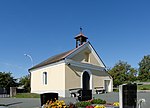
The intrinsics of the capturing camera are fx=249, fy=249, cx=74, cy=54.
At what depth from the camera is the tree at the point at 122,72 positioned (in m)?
65.2

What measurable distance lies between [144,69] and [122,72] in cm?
2559

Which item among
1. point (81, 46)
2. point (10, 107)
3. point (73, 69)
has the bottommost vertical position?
point (10, 107)

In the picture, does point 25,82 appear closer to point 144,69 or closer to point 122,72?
point 122,72

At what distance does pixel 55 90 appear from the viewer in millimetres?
32094

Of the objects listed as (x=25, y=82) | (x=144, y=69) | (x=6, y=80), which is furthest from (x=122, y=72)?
(x=6, y=80)

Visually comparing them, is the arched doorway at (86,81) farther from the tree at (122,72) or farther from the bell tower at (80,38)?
the tree at (122,72)

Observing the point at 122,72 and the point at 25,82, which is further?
the point at 122,72

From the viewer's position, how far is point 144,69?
89.2 metres

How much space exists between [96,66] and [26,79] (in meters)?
23.8

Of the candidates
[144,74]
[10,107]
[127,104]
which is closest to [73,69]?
[10,107]

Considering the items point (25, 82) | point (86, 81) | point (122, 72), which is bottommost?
point (25, 82)

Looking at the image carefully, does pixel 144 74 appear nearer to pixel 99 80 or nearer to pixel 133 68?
pixel 133 68

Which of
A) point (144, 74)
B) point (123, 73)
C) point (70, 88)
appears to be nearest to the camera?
point (70, 88)

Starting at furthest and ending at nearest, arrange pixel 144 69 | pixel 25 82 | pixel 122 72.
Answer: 1. pixel 144 69
2. pixel 122 72
3. pixel 25 82
